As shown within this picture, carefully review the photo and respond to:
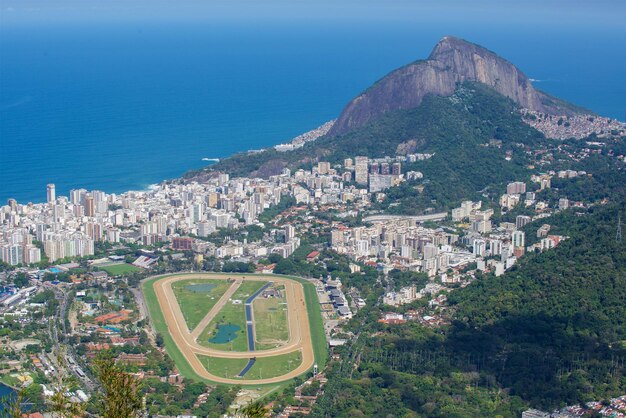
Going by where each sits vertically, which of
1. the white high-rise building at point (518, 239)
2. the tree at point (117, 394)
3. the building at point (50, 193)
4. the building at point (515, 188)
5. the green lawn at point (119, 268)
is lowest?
the green lawn at point (119, 268)

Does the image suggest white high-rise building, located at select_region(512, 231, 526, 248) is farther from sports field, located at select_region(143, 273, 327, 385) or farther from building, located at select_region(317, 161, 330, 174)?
building, located at select_region(317, 161, 330, 174)

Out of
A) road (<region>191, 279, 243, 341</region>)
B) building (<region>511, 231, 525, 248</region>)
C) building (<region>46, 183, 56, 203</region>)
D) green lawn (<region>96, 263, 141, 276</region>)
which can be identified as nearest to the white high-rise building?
building (<region>511, 231, 525, 248</region>)

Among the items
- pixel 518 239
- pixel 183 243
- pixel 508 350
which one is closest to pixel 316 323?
pixel 508 350

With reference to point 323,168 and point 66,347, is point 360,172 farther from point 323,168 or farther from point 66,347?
point 66,347

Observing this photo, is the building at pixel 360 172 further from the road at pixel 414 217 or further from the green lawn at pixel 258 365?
the green lawn at pixel 258 365

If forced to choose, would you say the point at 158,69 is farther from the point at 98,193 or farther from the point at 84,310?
the point at 84,310

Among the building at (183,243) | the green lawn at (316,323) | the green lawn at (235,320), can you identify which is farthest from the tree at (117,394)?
the building at (183,243)
